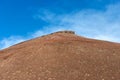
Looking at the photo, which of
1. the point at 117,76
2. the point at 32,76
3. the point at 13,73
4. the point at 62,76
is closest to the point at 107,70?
the point at 117,76

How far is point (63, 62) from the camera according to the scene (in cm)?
4091

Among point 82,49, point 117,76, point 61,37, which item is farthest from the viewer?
point 61,37

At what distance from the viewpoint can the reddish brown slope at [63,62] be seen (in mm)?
37656

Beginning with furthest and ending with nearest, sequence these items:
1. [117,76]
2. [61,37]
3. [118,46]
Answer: [61,37], [118,46], [117,76]

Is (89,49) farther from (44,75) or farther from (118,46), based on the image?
(44,75)

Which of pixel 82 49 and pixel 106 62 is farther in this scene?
pixel 82 49

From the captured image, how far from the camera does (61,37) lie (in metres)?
53.8

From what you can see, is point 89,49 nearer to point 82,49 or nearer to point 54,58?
point 82,49

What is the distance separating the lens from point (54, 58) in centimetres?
4231

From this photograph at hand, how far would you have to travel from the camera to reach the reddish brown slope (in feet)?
124

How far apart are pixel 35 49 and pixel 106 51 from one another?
408 inches

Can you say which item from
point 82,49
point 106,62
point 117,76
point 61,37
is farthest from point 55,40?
point 117,76

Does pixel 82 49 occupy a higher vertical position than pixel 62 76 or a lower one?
higher

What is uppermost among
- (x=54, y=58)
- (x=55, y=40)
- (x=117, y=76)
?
(x=55, y=40)
